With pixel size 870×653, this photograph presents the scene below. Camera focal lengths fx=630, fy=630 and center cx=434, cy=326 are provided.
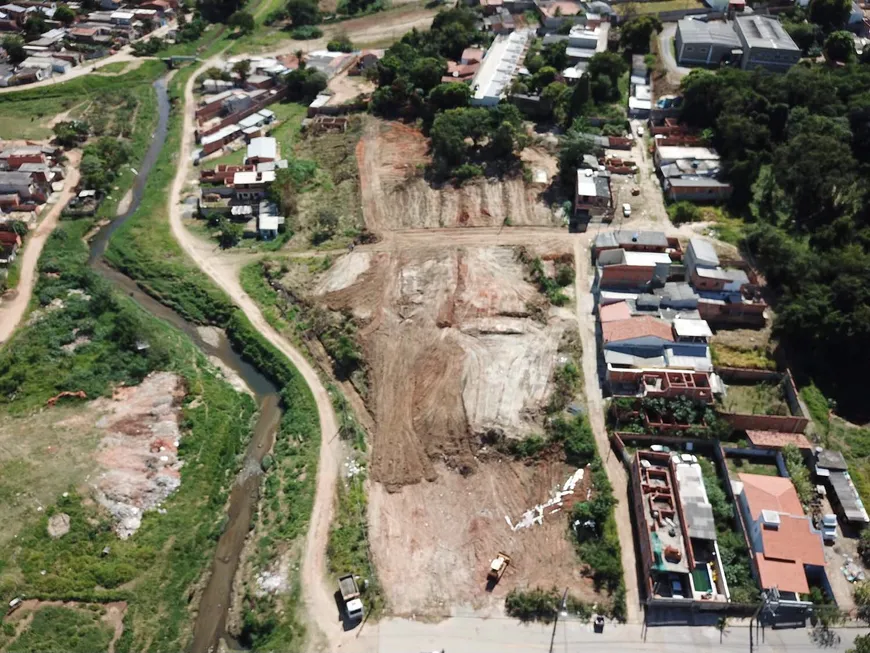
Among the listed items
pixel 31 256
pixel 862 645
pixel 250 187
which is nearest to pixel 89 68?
pixel 31 256

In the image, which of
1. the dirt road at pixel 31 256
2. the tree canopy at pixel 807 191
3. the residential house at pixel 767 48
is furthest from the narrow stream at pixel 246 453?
the residential house at pixel 767 48

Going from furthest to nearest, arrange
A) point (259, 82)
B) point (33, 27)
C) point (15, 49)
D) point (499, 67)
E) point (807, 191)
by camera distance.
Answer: point (33, 27) → point (15, 49) → point (259, 82) → point (499, 67) → point (807, 191)

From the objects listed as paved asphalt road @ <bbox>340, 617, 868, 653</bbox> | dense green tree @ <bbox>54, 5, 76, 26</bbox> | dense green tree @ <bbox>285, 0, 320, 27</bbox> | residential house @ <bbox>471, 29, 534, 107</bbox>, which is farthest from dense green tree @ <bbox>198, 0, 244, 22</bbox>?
paved asphalt road @ <bbox>340, 617, 868, 653</bbox>

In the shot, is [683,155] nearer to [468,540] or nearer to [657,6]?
[657,6]

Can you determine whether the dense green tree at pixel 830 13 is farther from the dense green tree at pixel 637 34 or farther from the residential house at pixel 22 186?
the residential house at pixel 22 186

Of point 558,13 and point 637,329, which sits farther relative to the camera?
point 558,13

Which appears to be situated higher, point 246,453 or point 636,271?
point 636,271
